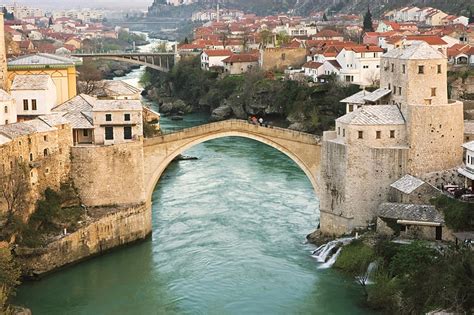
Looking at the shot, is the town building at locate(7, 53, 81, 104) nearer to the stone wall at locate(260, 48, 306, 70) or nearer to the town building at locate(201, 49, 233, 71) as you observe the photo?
the stone wall at locate(260, 48, 306, 70)

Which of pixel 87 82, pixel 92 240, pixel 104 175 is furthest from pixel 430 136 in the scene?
pixel 87 82

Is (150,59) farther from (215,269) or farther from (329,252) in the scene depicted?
(329,252)

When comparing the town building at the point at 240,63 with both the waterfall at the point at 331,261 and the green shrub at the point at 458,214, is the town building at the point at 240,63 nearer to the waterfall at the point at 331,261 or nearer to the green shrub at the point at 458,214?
the waterfall at the point at 331,261

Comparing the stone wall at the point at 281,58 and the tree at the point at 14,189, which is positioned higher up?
the stone wall at the point at 281,58

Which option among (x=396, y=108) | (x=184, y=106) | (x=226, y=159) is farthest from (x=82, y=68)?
(x=396, y=108)

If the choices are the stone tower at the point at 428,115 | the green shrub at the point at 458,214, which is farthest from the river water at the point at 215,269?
the stone tower at the point at 428,115

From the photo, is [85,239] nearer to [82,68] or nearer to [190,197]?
[190,197]
